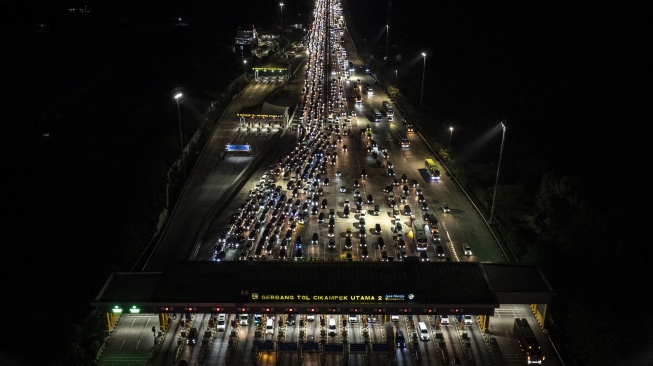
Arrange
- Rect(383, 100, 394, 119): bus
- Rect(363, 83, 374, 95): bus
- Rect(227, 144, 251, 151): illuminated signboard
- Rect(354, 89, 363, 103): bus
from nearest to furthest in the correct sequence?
Rect(227, 144, 251, 151): illuminated signboard → Rect(383, 100, 394, 119): bus → Rect(354, 89, 363, 103): bus → Rect(363, 83, 374, 95): bus

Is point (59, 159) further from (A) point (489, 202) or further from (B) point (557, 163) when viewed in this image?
(B) point (557, 163)

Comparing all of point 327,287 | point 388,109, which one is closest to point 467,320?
point 327,287

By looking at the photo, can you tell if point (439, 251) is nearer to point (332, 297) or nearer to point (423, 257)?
point (423, 257)

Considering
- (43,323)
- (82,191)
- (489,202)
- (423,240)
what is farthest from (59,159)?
(489,202)

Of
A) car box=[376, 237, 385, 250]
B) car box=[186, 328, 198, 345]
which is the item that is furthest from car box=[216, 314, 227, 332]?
car box=[376, 237, 385, 250]

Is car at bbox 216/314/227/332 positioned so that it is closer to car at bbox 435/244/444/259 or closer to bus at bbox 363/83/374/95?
car at bbox 435/244/444/259

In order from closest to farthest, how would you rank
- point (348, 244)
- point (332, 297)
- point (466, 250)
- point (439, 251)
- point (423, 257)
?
point (332, 297) < point (423, 257) < point (439, 251) < point (466, 250) < point (348, 244)
